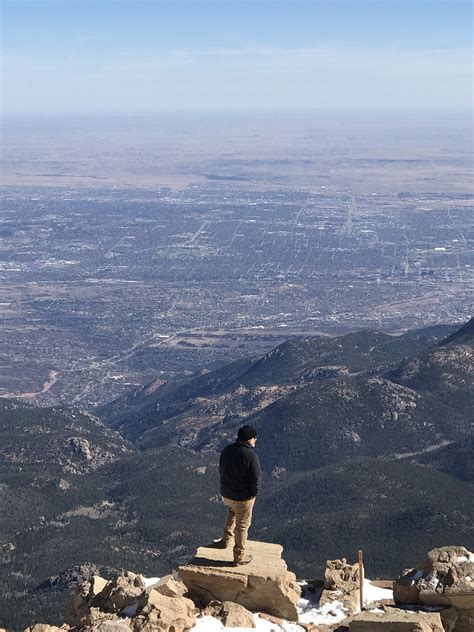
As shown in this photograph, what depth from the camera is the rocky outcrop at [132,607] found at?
17.6 metres

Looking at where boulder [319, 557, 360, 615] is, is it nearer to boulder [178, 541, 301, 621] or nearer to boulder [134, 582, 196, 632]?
boulder [178, 541, 301, 621]

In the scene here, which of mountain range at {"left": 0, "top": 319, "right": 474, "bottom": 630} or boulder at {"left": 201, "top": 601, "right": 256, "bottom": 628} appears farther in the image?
mountain range at {"left": 0, "top": 319, "right": 474, "bottom": 630}

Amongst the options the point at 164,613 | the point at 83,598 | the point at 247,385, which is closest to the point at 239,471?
the point at 164,613

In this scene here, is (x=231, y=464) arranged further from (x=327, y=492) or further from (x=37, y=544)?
(x=327, y=492)

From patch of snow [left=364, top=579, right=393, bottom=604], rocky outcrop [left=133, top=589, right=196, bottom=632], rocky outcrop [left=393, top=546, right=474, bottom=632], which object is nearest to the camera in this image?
rocky outcrop [left=133, top=589, right=196, bottom=632]

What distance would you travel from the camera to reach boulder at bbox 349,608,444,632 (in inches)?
682

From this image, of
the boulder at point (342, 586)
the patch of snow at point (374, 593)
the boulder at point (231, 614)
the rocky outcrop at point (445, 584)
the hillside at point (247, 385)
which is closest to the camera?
Result: the boulder at point (231, 614)

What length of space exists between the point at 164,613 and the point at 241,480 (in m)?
2.96

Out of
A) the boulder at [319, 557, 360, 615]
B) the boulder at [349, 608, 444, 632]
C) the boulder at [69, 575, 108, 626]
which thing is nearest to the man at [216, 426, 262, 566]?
the boulder at [319, 557, 360, 615]

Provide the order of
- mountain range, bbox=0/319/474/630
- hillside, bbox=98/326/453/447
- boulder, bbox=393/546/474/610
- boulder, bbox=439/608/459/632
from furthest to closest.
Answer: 1. hillside, bbox=98/326/453/447
2. mountain range, bbox=0/319/474/630
3. boulder, bbox=393/546/474/610
4. boulder, bbox=439/608/459/632

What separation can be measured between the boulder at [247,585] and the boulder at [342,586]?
60.8 inches

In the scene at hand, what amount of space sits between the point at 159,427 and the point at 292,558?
54.8 meters

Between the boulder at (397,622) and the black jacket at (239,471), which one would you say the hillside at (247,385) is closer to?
the black jacket at (239,471)

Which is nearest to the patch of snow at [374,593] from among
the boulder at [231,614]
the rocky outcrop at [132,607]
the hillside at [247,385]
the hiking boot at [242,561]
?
the hiking boot at [242,561]
